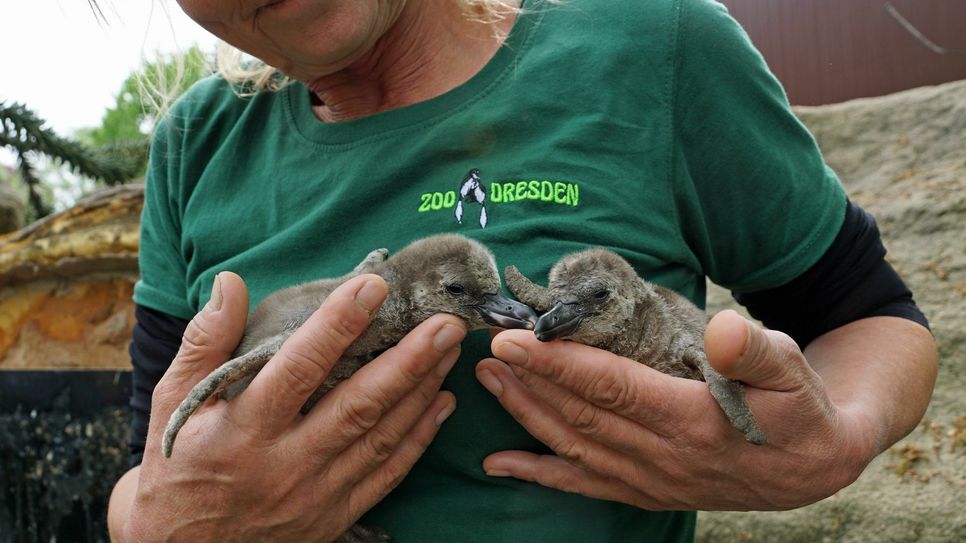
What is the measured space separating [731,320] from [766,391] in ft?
0.81

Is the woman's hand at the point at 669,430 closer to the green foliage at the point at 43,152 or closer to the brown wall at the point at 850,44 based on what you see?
the green foliage at the point at 43,152

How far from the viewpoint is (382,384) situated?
1755mm

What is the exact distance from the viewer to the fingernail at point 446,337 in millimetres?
1737

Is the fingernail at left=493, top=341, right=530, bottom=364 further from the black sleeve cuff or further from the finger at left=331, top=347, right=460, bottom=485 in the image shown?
the black sleeve cuff

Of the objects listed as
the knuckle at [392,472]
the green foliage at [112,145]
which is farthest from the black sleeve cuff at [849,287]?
the green foliage at [112,145]

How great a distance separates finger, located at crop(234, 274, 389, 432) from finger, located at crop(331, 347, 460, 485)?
0.54 feet

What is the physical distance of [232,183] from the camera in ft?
7.66

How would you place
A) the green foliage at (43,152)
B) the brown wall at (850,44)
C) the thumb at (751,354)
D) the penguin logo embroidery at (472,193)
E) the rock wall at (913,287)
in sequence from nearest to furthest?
the thumb at (751,354)
the penguin logo embroidery at (472,193)
the rock wall at (913,287)
the green foliage at (43,152)
the brown wall at (850,44)

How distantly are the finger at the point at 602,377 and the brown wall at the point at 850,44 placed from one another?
4.72m

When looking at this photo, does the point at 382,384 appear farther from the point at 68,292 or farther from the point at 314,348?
the point at 68,292

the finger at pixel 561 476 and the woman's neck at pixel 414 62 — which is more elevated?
the woman's neck at pixel 414 62

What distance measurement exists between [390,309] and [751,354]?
2.77 ft

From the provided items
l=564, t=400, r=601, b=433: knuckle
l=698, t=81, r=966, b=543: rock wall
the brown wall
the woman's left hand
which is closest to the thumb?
the woman's left hand

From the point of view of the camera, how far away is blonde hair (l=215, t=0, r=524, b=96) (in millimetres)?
2232
